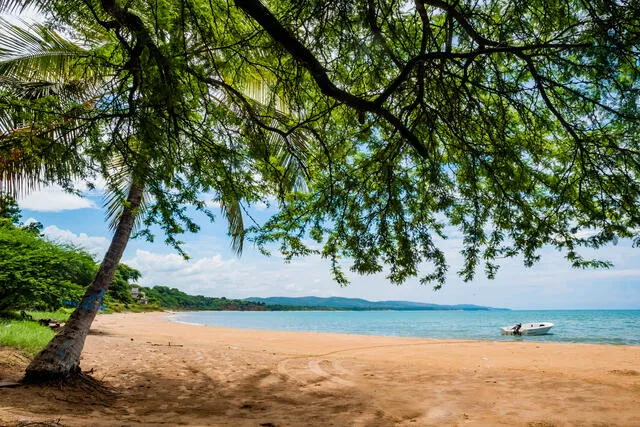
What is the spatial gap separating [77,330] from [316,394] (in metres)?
3.48

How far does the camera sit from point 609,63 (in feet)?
11.1

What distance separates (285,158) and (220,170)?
313 cm

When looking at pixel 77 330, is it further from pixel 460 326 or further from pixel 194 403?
pixel 460 326

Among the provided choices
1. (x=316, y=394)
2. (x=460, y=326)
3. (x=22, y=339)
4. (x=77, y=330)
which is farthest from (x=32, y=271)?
(x=460, y=326)

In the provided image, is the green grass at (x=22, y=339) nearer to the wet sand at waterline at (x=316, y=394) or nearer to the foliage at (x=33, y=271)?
the wet sand at waterline at (x=316, y=394)

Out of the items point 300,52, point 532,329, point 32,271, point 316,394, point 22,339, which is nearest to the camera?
point 300,52

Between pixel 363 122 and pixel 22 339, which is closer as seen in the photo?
pixel 363 122

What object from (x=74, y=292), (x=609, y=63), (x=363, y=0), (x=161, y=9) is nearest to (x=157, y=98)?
(x=161, y=9)

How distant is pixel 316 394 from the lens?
5.75 m

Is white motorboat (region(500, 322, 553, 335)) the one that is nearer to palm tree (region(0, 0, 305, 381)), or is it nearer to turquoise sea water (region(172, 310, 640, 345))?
turquoise sea water (region(172, 310, 640, 345))

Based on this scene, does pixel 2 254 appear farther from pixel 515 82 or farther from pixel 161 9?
pixel 515 82

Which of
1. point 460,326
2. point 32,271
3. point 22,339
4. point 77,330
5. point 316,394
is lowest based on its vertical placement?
point 460,326

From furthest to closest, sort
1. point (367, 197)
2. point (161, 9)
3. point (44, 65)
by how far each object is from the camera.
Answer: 1. point (44, 65)
2. point (367, 197)
3. point (161, 9)

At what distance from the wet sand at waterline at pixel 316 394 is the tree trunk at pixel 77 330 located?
320 millimetres
